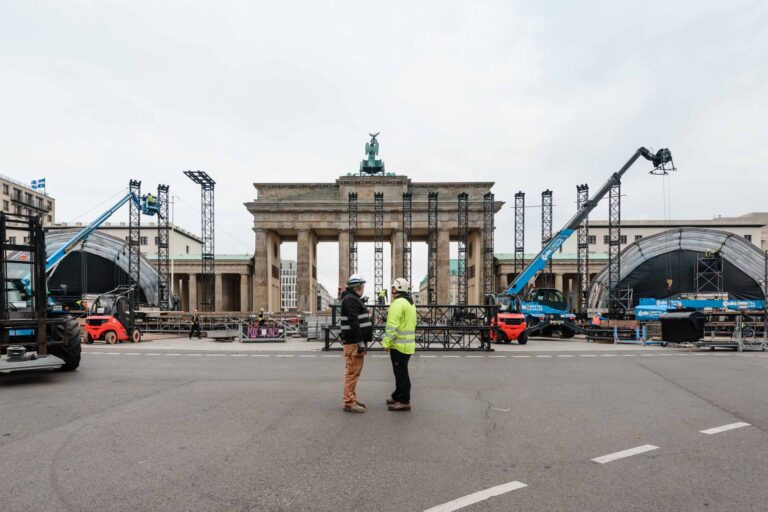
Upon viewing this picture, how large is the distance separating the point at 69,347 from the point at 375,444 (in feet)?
30.1

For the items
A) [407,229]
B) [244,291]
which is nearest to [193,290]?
[244,291]

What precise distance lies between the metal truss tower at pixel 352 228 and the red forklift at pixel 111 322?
3659 cm

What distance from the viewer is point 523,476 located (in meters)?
4.61

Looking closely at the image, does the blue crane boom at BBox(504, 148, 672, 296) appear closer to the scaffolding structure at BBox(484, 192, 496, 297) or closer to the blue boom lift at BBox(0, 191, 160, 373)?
the blue boom lift at BBox(0, 191, 160, 373)

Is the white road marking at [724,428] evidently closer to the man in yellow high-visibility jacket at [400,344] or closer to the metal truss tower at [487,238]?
the man in yellow high-visibility jacket at [400,344]

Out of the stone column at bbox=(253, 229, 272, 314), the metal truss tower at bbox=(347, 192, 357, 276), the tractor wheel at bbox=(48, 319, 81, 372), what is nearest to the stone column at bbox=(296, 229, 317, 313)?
the stone column at bbox=(253, 229, 272, 314)

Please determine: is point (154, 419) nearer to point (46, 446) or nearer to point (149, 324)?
point (46, 446)

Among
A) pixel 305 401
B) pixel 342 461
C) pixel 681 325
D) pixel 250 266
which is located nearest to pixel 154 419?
pixel 305 401

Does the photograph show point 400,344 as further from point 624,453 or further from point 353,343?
point 624,453

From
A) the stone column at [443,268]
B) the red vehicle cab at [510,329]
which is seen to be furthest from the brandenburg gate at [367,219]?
the red vehicle cab at [510,329]

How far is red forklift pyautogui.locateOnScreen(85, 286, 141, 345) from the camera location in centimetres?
2322

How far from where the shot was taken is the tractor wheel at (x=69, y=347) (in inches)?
436

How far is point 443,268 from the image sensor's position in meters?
63.4

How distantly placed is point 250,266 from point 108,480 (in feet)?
238
